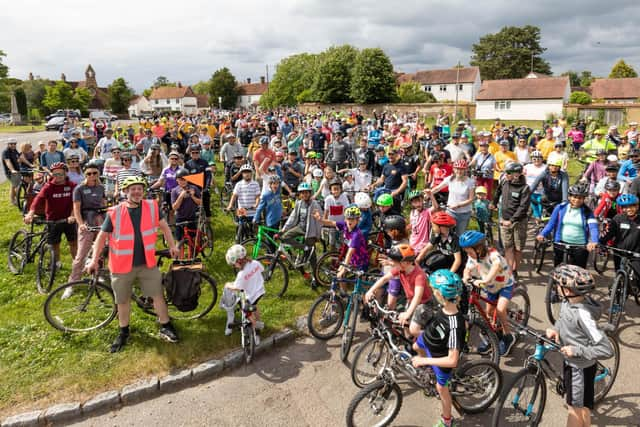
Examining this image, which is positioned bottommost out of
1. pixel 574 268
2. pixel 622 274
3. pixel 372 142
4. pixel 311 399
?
pixel 311 399

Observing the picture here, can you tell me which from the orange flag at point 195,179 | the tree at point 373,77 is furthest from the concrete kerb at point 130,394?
the tree at point 373,77

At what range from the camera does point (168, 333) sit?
5773 millimetres

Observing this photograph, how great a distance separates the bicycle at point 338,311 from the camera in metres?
5.41

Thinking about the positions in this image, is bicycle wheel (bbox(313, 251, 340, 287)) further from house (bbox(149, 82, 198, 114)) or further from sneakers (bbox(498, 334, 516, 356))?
house (bbox(149, 82, 198, 114))

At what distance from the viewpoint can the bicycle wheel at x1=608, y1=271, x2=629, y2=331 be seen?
5820 mm

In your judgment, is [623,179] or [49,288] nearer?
[49,288]

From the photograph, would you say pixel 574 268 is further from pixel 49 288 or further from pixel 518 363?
pixel 49 288

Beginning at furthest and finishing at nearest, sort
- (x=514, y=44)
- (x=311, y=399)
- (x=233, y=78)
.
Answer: (x=233, y=78) < (x=514, y=44) < (x=311, y=399)

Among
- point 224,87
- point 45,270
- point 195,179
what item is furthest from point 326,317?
point 224,87

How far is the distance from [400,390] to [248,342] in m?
2.19

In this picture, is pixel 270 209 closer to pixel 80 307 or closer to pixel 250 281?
pixel 250 281

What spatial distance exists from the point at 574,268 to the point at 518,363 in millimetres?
2101

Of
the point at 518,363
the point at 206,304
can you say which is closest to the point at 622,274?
the point at 518,363

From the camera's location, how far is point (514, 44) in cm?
7900
